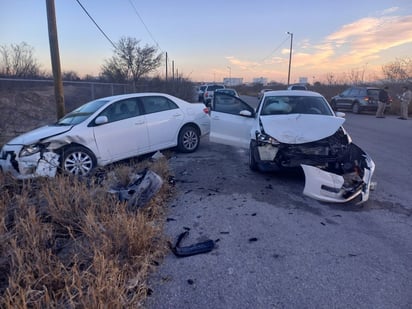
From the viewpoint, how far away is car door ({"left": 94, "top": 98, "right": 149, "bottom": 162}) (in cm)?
670

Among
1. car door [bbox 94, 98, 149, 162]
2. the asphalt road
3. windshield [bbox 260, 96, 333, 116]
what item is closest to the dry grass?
the asphalt road

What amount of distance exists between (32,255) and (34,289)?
51 cm

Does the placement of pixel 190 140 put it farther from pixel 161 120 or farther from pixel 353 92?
pixel 353 92

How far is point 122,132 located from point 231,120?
254 centimetres

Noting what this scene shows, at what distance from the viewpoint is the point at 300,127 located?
576cm

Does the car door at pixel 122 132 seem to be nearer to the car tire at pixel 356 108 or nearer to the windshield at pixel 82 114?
the windshield at pixel 82 114

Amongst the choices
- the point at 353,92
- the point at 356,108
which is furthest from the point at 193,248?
the point at 353,92

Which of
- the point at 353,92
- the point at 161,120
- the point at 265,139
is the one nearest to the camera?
the point at 265,139

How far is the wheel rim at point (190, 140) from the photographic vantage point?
8.48 metres

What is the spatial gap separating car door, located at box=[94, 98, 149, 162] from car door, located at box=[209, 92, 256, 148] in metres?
1.74

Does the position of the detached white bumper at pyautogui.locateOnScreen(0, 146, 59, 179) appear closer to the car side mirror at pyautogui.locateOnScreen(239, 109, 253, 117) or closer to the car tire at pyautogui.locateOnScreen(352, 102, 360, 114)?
the car side mirror at pyautogui.locateOnScreen(239, 109, 253, 117)

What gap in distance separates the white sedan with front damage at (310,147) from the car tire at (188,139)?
5.44 feet

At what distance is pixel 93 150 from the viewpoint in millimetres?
6512

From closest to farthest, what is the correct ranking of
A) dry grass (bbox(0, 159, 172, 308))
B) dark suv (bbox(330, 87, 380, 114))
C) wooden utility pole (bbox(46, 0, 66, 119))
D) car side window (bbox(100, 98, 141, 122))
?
1. dry grass (bbox(0, 159, 172, 308))
2. car side window (bbox(100, 98, 141, 122))
3. wooden utility pole (bbox(46, 0, 66, 119))
4. dark suv (bbox(330, 87, 380, 114))
